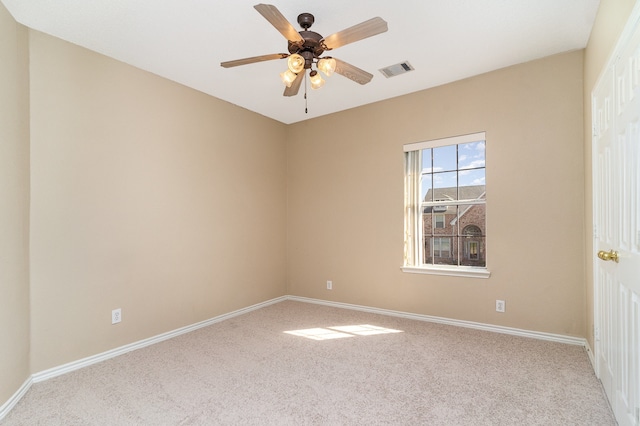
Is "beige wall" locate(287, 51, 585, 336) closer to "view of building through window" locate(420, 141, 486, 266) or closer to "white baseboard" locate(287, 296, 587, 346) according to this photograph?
"white baseboard" locate(287, 296, 587, 346)

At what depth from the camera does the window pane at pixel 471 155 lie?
358 cm

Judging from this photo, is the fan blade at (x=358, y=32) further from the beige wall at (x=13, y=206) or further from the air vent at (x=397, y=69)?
the beige wall at (x=13, y=206)

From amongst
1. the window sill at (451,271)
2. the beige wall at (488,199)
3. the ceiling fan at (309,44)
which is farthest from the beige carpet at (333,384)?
the ceiling fan at (309,44)

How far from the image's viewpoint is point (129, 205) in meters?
3.07

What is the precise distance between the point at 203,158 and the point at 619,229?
11.8ft

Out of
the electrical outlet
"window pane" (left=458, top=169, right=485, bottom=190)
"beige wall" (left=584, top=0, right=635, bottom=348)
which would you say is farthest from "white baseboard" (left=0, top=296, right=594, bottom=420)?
"window pane" (left=458, top=169, right=485, bottom=190)

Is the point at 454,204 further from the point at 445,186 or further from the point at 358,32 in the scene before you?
the point at 358,32

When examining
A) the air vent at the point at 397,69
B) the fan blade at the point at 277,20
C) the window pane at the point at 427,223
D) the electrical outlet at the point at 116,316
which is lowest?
the electrical outlet at the point at 116,316

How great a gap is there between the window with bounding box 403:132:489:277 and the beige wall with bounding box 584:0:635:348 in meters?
0.88

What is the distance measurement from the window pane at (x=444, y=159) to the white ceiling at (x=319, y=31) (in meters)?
0.77

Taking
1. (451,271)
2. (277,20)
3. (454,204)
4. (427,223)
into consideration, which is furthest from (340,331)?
(277,20)

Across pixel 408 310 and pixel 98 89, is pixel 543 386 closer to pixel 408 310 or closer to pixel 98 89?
pixel 408 310

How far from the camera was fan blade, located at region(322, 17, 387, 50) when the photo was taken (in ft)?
6.16

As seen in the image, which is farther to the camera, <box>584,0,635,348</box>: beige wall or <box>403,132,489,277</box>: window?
<box>403,132,489,277</box>: window
